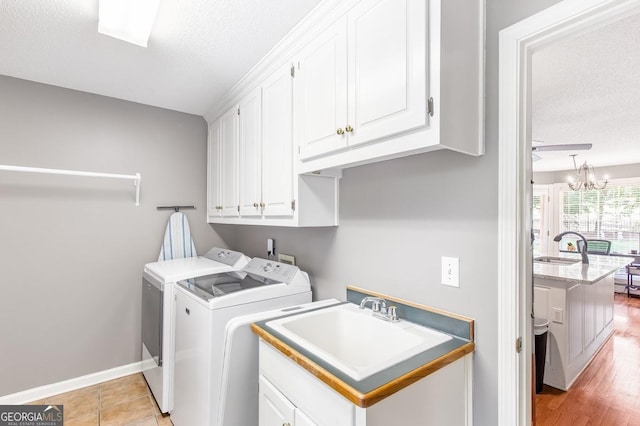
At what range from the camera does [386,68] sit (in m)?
1.15

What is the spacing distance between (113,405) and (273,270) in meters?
1.54

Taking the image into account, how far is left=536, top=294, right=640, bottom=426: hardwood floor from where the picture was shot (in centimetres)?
215

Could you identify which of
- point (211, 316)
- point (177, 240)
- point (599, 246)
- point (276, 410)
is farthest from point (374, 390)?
point (599, 246)

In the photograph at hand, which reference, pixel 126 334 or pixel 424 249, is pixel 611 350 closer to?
pixel 424 249

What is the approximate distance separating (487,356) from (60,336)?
293 cm

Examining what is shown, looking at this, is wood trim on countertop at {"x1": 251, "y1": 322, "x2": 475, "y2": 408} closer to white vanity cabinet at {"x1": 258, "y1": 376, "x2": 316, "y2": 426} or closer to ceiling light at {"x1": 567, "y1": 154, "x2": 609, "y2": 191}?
white vanity cabinet at {"x1": 258, "y1": 376, "x2": 316, "y2": 426}

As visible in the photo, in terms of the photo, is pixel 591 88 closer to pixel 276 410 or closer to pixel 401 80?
pixel 401 80

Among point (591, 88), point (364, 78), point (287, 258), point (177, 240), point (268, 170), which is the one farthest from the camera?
point (177, 240)

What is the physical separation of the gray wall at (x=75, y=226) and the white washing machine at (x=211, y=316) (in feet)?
3.28

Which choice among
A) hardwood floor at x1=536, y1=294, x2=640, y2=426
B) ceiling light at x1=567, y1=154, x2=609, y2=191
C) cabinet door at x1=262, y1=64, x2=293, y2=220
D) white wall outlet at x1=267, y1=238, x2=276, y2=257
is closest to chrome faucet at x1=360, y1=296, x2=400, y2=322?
cabinet door at x1=262, y1=64, x2=293, y2=220

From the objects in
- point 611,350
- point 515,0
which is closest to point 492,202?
point 515,0

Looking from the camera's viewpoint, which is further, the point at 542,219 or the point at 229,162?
the point at 542,219

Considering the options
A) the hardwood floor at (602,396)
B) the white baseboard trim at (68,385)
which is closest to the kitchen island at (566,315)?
the hardwood floor at (602,396)

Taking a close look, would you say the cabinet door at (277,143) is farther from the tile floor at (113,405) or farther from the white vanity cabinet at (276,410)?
the tile floor at (113,405)
